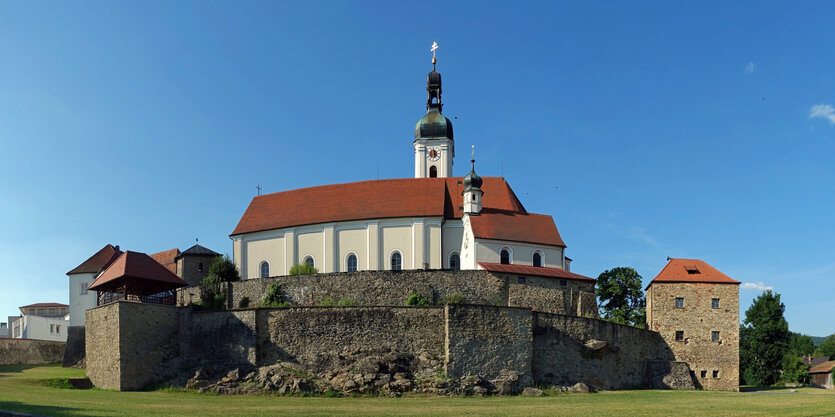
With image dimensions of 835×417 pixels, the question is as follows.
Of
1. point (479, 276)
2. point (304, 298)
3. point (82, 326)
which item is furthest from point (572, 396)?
point (82, 326)

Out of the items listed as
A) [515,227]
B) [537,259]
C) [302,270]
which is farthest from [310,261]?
[537,259]

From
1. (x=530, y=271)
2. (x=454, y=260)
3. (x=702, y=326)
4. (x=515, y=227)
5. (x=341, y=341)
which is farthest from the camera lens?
(x=454, y=260)

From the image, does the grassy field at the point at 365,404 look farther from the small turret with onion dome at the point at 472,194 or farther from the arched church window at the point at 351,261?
the arched church window at the point at 351,261

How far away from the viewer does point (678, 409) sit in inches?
1371

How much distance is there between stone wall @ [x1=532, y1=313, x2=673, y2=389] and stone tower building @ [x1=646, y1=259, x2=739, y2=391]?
4136mm

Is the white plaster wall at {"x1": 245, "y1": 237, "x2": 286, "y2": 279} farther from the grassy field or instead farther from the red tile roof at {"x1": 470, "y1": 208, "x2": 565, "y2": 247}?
the grassy field

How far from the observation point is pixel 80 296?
6581 centimetres

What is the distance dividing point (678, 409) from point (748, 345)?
4047 cm

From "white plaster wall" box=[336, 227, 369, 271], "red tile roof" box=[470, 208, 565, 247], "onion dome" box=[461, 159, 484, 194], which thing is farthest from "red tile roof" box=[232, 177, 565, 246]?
"onion dome" box=[461, 159, 484, 194]

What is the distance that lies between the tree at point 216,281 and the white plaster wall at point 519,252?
62.8 feet

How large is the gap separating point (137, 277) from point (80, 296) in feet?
70.3

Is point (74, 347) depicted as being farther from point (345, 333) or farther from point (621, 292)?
point (621, 292)

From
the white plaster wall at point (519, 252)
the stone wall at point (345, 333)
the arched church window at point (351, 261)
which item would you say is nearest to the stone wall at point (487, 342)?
the stone wall at point (345, 333)

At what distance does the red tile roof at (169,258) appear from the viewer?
224 feet
